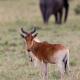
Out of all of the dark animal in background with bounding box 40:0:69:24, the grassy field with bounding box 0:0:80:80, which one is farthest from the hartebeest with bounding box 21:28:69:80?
the dark animal in background with bounding box 40:0:69:24

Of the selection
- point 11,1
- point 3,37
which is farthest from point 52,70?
point 11,1

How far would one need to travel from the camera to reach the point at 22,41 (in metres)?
14.6

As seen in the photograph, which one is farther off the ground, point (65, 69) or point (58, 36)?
point (65, 69)

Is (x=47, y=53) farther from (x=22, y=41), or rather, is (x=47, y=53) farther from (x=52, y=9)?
(x=52, y=9)

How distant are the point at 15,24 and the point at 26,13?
5216 mm

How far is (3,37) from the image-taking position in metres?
15.6

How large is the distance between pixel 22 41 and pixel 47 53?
5.78 m

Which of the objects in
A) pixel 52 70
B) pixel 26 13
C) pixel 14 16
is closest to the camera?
pixel 52 70

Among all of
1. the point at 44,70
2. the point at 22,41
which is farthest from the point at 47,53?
the point at 22,41

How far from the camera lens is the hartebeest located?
28.5ft

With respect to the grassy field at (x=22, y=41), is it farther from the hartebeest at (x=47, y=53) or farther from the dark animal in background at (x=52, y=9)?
the hartebeest at (x=47, y=53)

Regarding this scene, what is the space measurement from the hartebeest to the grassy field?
0.51 m

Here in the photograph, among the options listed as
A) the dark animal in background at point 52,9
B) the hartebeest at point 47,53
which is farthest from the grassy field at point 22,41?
the hartebeest at point 47,53

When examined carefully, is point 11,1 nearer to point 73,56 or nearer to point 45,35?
point 45,35
